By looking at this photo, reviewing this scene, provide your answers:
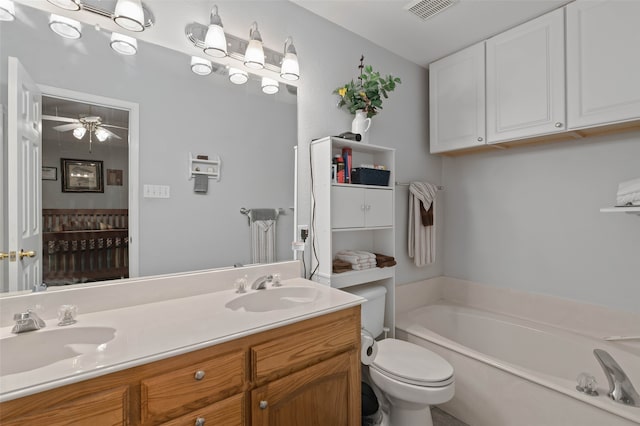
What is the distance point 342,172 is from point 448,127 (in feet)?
3.77

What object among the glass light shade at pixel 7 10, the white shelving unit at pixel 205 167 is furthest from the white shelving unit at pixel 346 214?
the glass light shade at pixel 7 10

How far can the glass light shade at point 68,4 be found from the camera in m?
1.17

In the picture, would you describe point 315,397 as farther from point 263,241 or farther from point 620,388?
point 620,388

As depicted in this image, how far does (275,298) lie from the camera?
1.55 meters

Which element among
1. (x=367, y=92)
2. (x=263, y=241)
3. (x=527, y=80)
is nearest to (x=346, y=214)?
(x=263, y=241)

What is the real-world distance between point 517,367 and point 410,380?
0.66 m

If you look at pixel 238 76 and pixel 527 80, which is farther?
pixel 527 80

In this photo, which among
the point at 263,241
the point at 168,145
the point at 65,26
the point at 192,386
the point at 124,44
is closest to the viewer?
the point at 192,386

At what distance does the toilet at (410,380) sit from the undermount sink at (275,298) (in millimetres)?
505

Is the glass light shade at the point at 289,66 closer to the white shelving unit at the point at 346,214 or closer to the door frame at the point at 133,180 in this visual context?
the white shelving unit at the point at 346,214

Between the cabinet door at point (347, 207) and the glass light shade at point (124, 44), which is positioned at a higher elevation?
the glass light shade at point (124, 44)

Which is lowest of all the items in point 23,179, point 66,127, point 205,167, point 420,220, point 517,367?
point 517,367

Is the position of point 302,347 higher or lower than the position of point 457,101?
lower

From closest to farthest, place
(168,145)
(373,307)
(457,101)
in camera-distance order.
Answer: (168,145) → (373,307) → (457,101)
